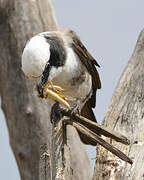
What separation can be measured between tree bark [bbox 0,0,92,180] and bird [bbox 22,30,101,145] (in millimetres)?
907

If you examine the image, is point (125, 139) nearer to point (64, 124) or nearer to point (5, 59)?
point (64, 124)

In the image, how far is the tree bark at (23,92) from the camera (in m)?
Answer: 5.13

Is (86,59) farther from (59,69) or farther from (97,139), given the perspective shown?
(97,139)

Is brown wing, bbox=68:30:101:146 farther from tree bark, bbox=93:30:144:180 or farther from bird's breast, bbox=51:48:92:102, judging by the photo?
tree bark, bbox=93:30:144:180

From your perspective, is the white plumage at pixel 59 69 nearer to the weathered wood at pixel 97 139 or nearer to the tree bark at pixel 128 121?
the tree bark at pixel 128 121

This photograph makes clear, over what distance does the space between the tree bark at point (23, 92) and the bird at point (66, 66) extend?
35.7 inches

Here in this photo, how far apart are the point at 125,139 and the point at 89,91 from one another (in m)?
1.13

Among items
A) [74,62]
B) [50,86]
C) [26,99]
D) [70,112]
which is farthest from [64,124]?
[26,99]

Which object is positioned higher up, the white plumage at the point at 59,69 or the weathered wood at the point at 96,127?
the white plumage at the point at 59,69

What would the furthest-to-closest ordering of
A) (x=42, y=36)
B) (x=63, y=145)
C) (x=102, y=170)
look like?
(x=42, y=36)
(x=102, y=170)
(x=63, y=145)

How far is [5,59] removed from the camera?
526 centimetres

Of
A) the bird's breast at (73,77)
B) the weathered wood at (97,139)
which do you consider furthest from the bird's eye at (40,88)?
the bird's breast at (73,77)

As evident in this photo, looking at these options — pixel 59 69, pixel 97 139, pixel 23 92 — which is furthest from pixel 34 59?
pixel 23 92

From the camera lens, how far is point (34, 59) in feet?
10.9
